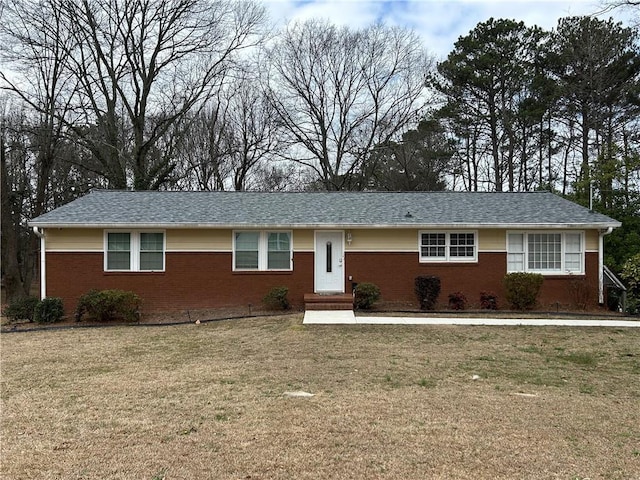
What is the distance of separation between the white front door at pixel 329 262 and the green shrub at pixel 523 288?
16.3 feet

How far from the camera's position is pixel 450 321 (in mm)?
11406

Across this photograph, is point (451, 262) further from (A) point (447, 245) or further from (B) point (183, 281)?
(B) point (183, 281)

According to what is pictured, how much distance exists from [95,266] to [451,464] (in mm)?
12729

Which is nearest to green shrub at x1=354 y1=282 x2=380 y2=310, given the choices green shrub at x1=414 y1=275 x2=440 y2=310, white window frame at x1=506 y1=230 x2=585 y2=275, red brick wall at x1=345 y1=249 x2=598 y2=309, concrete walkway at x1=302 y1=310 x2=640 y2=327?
red brick wall at x1=345 y1=249 x2=598 y2=309

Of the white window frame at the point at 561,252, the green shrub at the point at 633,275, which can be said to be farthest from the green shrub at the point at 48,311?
the green shrub at the point at 633,275

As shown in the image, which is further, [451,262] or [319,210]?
[319,210]

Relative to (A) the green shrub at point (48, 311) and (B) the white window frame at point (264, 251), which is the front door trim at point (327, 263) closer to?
(B) the white window frame at point (264, 251)

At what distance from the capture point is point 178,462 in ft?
12.3

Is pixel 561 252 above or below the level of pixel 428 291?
above

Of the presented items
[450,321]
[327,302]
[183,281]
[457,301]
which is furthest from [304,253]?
[450,321]

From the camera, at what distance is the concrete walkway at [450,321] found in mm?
11086

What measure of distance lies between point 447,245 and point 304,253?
4.45 metres

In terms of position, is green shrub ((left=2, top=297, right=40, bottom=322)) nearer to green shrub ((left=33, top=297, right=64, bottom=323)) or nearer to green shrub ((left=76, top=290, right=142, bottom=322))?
green shrub ((left=33, top=297, right=64, bottom=323))

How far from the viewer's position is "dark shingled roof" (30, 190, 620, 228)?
1396cm
